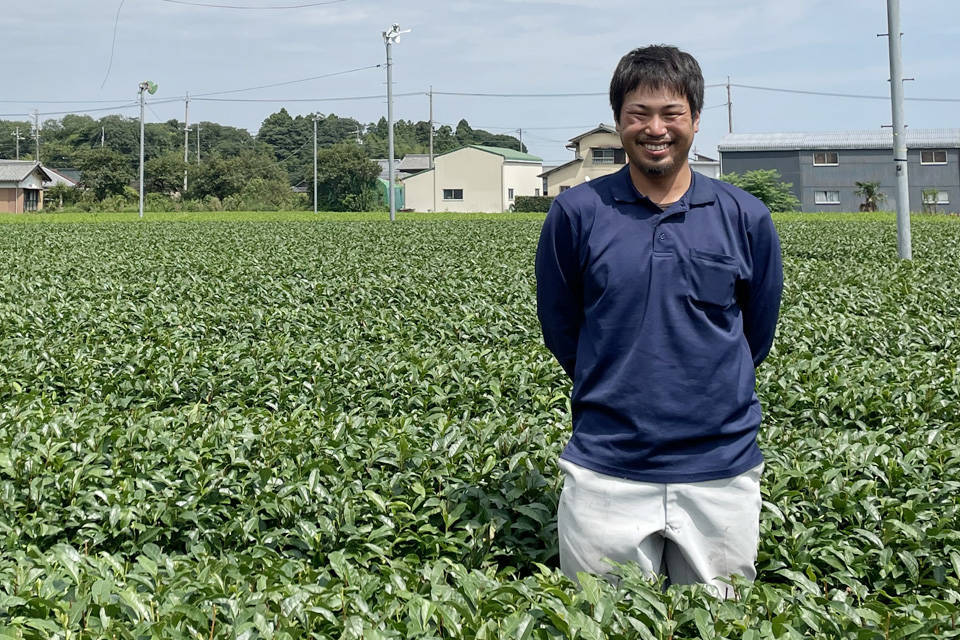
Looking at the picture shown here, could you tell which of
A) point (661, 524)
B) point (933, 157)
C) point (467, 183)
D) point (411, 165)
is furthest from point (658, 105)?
point (411, 165)

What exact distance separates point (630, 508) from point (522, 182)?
74.2 m

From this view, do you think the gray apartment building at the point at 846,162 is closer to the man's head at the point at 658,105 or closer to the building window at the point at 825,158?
the building window at the point at 825,158

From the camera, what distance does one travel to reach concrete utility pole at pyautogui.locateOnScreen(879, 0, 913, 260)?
17484mm

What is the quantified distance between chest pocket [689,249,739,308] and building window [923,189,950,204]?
56.6 metres

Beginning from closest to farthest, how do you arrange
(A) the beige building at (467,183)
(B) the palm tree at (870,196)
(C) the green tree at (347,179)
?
1. (B) the palm tree at (870,196)
2. (C) the green tree at (347,179)
3. (A) the beige building at (467,183)

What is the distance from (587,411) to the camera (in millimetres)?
3066

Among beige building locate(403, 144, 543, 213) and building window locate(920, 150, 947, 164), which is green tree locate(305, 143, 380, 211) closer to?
beige building locate(403, 144, 543, 213)

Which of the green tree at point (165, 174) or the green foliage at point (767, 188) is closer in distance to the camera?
the green foliage at point (767, 188)

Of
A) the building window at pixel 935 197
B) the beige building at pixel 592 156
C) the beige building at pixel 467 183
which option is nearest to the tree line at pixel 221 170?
the beige building at pixel 467 183

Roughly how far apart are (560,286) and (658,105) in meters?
0.60

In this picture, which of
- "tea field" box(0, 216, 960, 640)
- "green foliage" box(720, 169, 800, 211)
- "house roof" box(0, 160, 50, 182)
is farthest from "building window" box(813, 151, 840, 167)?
"tea field" box(0, 216, 960, 640)

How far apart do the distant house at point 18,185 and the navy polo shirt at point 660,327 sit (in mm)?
75475

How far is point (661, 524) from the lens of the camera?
9.78 ft

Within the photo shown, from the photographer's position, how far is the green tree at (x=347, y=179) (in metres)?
67.2
